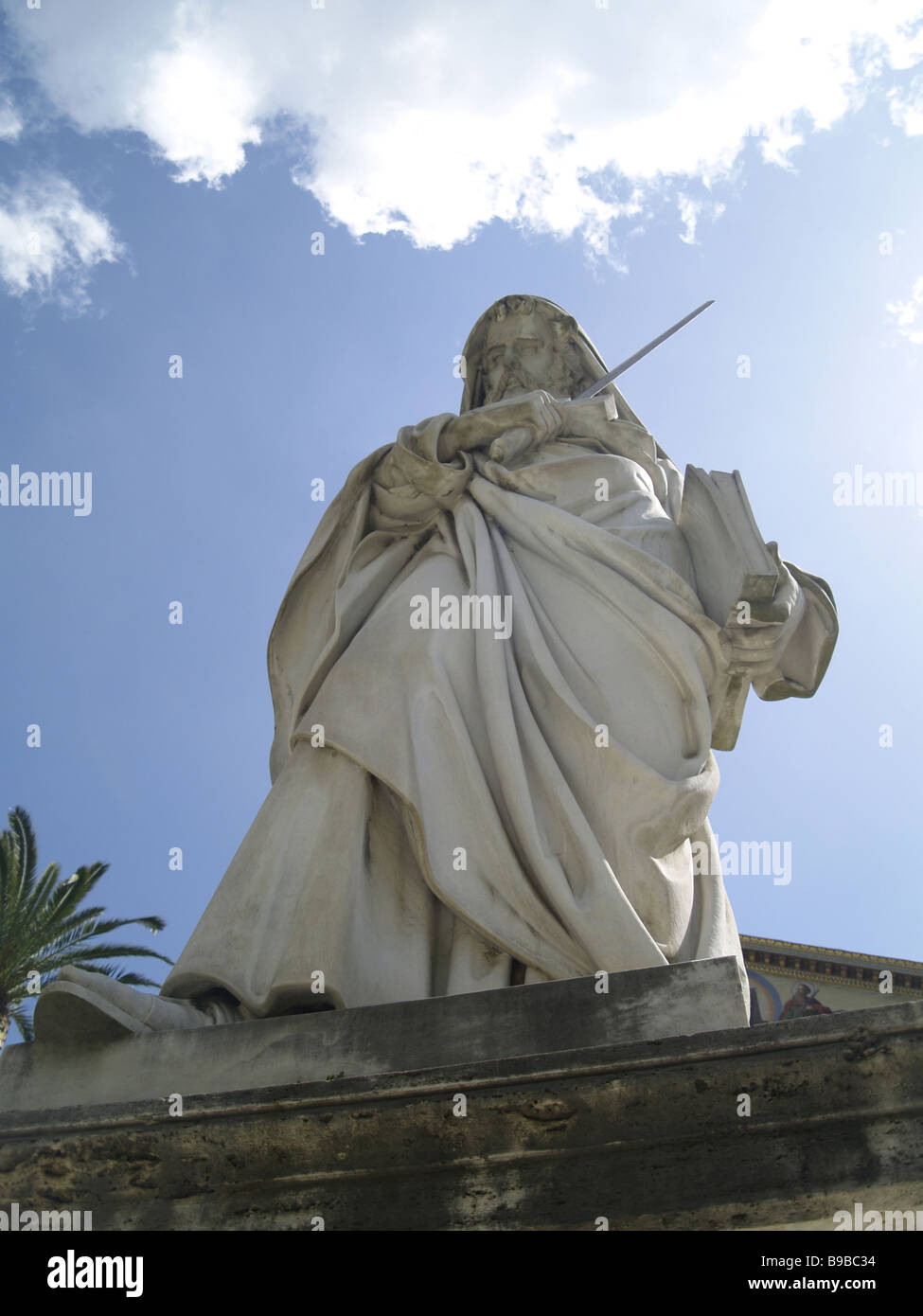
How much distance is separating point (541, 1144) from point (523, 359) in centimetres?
572

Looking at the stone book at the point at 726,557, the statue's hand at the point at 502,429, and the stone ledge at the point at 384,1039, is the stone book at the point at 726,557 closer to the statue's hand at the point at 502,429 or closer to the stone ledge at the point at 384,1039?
the statue's hand at the point at 502,429

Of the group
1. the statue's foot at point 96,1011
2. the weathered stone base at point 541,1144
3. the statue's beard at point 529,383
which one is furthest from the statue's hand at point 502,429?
the weathered stone base at point 541,1144

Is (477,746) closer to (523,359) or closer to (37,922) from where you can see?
(523,359)

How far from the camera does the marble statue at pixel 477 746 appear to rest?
4.39 meters

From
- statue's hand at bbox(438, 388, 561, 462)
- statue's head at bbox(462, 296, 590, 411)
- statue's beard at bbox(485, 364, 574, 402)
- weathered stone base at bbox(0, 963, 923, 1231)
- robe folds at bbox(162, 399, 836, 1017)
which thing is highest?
statue's head at bbox(462, 296, 590, 411)

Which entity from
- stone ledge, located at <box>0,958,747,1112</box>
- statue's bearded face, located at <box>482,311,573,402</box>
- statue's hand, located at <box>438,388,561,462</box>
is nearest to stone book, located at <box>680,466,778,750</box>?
statue's hand, located at <box>438,388,561,462</box>

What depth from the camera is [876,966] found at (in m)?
24.4

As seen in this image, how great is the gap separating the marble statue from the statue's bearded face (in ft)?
4.92

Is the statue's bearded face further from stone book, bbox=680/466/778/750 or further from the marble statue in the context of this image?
stone book, bbox=680/466/778/750

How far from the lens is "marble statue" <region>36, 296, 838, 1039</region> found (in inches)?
173
